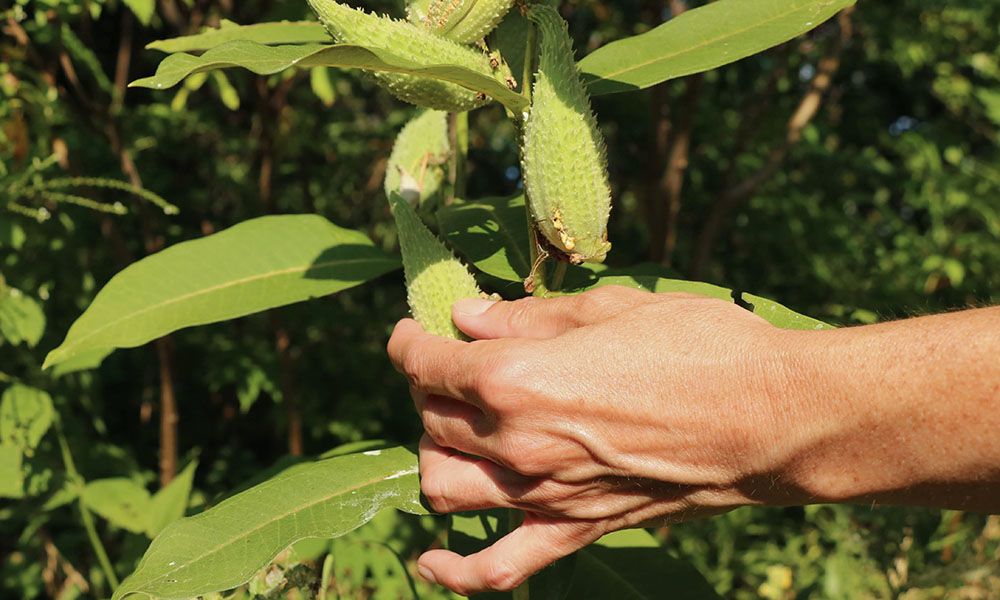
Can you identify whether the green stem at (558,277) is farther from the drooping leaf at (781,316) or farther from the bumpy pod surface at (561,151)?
the drooping leaf at (781,316)

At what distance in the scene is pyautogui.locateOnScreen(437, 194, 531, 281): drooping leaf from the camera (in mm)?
1282

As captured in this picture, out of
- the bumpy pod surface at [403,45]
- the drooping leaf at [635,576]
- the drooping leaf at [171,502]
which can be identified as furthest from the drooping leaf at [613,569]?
the drooping leaf at [171,502]

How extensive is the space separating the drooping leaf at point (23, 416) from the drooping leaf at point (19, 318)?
0.60ft

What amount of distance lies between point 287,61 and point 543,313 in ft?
1.53

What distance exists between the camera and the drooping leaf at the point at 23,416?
2129 mm

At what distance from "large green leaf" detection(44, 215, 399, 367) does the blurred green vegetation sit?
27.7 inches

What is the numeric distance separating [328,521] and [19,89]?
189 cm

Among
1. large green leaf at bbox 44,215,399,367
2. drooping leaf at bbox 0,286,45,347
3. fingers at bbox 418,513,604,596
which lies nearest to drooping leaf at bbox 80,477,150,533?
drooping leaf at bbox 0,286,45,347

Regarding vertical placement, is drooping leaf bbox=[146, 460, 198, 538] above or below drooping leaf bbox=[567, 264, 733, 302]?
below

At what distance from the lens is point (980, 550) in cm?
310

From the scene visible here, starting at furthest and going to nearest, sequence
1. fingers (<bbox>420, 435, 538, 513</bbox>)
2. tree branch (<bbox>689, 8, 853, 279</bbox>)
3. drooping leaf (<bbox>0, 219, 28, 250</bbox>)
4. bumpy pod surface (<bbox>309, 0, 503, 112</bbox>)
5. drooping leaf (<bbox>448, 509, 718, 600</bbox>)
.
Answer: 1. tree branch (<bbox>689, 8, 853, 279</bbox>)
2. drooping leaf (<bbox>0, 219, 28, 250</bbox>)
3. drooping leaf (<bbox>448, 509, 718, 600</bbox>)
4. fingers (<bbox>420, 435, 538, 513</bbox>)
5. bumpy pod surface (<bbox>309, 0, 503, 112</bbox>)

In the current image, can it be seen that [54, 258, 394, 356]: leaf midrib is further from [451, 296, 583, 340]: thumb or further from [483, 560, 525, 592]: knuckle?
[483, 560, 525, 592]: knuckle

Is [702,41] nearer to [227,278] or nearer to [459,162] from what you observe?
[459,162]

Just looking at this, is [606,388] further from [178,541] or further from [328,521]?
[178,541]
